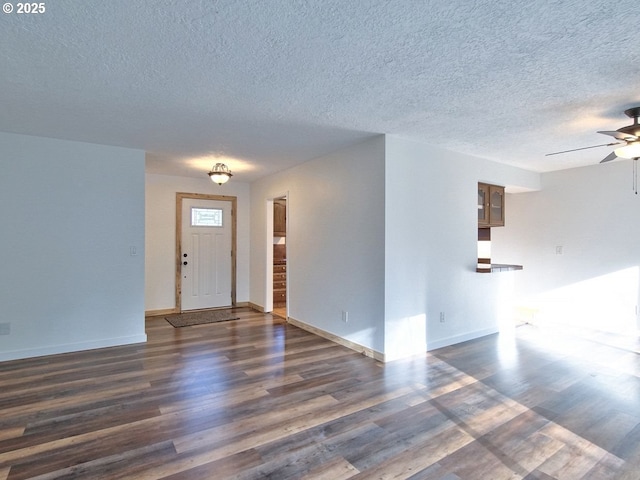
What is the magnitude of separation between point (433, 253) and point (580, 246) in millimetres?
2861

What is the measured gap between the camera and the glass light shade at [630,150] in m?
3.00

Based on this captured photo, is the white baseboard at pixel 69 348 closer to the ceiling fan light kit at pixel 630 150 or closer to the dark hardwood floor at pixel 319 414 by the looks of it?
the dark hardwood floor at pixel 319 414

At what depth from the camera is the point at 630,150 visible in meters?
3.04

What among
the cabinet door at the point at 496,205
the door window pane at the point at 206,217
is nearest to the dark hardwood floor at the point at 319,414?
the cabinet door at the point at 496,205

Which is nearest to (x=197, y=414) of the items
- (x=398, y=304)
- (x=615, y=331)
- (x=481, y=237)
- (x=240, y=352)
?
(x=240, y=352)

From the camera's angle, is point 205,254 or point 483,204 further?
point 205,254

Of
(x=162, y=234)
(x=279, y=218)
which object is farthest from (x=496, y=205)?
(x=162, y=234)

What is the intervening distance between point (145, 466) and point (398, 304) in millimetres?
2743

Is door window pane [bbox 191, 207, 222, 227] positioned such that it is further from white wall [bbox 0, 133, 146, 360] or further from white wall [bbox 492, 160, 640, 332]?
white wall [bbox 492, 160, 640, 332]

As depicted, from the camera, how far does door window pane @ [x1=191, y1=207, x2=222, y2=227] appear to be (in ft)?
20.8

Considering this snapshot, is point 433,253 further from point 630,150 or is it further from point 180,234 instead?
point 180,234

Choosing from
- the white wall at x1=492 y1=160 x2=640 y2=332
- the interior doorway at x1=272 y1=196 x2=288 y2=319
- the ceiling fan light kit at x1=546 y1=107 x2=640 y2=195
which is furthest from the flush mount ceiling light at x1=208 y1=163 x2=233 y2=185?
the white wall at x1=492 y1=160 x2=640 y2=332

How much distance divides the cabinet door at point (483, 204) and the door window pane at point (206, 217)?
4561 mm

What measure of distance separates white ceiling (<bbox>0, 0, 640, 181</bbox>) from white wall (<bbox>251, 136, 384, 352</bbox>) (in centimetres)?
59
